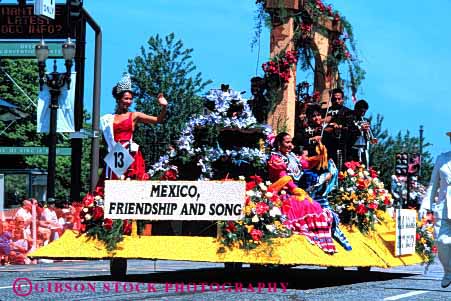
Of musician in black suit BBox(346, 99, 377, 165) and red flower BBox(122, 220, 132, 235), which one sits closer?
red flower BBox(122, 220, 132, 235)

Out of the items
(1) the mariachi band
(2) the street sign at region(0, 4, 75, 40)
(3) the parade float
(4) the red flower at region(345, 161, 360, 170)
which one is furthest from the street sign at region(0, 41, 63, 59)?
(4) the red flower at region(345, 161, 360, 170)

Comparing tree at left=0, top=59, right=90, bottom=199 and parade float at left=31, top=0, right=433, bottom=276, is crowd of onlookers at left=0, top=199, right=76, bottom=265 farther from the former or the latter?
tree at left=0, top=59, right=90, bottom=199

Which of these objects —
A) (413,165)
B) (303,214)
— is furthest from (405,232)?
(413,165)

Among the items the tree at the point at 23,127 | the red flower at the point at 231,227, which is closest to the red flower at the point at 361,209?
the red flower at the point at 231,227

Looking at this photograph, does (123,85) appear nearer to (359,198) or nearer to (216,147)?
(216,147)

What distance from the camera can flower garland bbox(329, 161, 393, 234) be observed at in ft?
48.4

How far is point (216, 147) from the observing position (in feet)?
47.6

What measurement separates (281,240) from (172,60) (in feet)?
64.7

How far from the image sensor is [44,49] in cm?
2550

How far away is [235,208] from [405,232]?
11.9 feet

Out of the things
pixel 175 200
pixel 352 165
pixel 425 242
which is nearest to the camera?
pixel 175 200

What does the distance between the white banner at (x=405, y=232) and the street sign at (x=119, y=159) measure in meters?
3.80

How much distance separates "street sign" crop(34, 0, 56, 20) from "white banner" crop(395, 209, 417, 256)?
1368cm

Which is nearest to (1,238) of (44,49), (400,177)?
(44,49)
